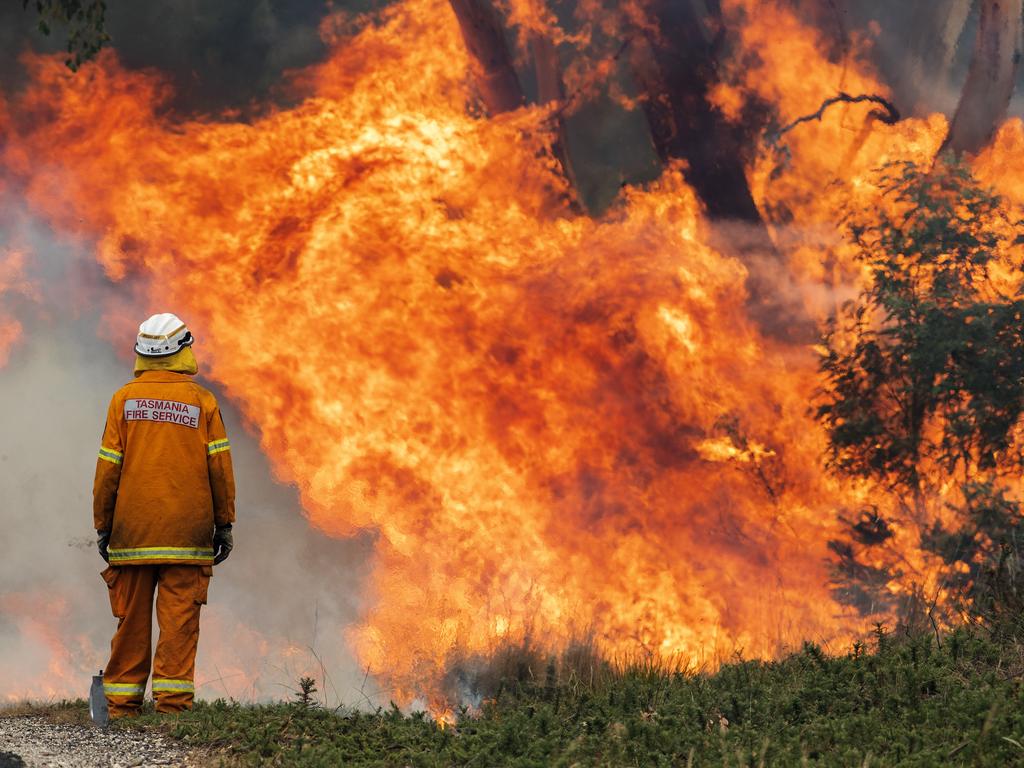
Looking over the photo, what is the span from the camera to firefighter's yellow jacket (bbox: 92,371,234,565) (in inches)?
264

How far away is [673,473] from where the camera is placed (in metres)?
12.4

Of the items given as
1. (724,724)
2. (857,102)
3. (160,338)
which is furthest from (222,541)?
(857,102)

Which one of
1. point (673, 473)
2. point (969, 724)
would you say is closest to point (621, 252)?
point (673, 473)

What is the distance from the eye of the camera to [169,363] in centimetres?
694

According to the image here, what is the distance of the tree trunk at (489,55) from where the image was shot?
1239 centimetres

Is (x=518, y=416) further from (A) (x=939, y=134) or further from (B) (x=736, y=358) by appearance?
(A) (x=939, y=134)

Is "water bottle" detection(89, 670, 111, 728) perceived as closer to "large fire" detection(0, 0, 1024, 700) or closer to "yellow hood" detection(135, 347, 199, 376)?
"yellow hood" detection(135, 347, 199, 376)

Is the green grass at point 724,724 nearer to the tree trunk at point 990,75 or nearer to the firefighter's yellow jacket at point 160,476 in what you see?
the firefighter's yellow jacket at point 160,476

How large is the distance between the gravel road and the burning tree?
26.6ft

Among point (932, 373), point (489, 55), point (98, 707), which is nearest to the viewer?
point (98, 707)

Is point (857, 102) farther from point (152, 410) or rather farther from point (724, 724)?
point (152, 410)

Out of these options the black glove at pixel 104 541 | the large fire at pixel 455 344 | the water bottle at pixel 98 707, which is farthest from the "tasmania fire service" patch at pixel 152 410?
the large fire at pixel 455 344

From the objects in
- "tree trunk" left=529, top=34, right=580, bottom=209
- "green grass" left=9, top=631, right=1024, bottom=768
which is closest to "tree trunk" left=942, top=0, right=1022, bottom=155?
"tree trunk" left=529, top=34, right=580, bottom=209

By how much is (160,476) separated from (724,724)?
355 centimetres
